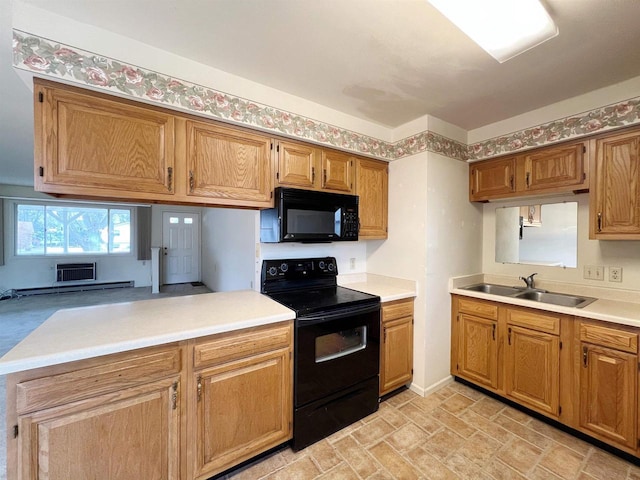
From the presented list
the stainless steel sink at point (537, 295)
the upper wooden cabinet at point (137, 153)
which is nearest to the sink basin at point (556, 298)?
the stainless steel sink at point (537, 295)

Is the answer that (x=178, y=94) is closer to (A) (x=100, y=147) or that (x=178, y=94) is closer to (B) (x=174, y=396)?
(A) (x=100, y=147)

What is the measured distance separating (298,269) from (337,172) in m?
0.92

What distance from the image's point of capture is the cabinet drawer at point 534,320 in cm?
190

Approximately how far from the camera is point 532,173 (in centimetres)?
225

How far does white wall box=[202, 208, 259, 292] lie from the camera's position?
2.77 m

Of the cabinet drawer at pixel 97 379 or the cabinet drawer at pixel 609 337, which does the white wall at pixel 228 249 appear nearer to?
the cabinet drawer at pixel 97 379

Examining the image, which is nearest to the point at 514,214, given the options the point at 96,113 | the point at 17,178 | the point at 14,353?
the point at 96,113

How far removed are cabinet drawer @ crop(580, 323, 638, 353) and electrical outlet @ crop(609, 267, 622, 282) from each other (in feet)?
2.05

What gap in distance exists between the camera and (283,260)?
2246mm

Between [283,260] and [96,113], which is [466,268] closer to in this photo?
[283,260]

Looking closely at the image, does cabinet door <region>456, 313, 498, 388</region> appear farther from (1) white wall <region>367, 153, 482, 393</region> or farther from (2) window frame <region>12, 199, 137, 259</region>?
(2) window frame <region>12, 199, 137, 259</region>

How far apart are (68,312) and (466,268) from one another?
3204mm

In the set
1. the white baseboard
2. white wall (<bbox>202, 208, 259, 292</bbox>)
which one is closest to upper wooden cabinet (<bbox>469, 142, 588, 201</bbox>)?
the white baseboard

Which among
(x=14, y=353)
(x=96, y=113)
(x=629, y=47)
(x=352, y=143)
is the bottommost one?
(x=14, y=353)
